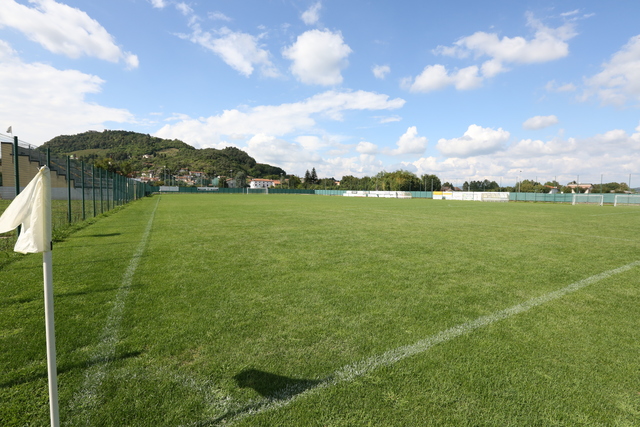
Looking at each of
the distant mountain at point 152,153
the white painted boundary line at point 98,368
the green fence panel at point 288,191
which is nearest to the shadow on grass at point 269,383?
the white painted boundary line at point 98,368

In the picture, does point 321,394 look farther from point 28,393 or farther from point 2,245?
point 2,245

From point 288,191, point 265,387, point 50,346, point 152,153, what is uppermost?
point 152,153

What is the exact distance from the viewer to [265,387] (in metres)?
2.48

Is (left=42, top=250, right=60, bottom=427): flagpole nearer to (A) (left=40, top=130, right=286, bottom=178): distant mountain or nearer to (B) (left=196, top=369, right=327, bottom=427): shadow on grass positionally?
(B) (left=196, top=369, right=327, bottom=427): shadow on grass

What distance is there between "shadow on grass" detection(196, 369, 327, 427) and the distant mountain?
150098 millimetres

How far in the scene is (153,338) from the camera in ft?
10.5

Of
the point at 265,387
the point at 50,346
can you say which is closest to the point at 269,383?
the point at 265,387

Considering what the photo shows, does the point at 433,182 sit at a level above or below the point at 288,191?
above

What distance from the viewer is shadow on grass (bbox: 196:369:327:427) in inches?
87.7

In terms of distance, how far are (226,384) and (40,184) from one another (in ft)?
6.19

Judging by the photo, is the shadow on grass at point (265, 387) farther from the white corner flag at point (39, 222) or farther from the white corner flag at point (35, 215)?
the white corner flag at point (35, 215)

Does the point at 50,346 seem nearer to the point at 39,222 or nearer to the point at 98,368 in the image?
the point at 39,222

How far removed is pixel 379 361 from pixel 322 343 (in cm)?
60

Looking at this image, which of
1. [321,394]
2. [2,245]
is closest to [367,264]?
[321,394]
